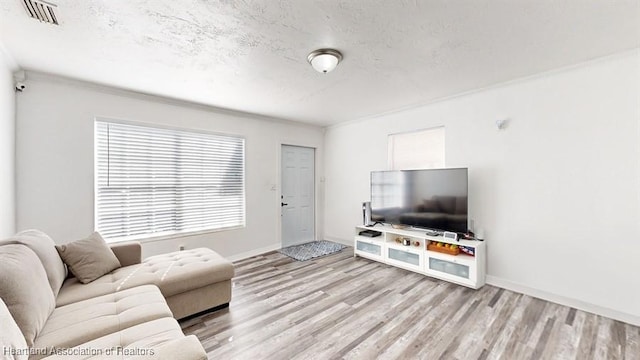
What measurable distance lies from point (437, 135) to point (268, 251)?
3362 millimetres

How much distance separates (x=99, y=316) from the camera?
156cm

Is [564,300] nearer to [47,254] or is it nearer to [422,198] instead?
[422,198]

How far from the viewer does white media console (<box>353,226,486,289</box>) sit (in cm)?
300

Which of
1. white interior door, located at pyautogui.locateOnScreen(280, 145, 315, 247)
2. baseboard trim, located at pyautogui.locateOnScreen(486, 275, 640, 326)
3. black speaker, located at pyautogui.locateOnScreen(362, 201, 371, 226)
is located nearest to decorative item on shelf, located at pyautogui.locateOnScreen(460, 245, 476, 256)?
baseboard trim, located at pyautogui.locateOnScreen(486, 275, 640, 326)

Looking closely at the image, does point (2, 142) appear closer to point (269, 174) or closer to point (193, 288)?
point (193, 288)

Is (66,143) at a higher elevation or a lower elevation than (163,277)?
higher

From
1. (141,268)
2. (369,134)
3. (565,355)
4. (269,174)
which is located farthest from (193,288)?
(369,134)

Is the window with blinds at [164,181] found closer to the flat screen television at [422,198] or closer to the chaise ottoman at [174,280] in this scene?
the chaise ottoman at [174,280]

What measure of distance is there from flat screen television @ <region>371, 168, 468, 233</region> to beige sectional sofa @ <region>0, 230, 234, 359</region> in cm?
252

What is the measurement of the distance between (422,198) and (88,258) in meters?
3.65

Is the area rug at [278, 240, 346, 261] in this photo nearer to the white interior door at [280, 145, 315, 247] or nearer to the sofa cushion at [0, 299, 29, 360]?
the white interior door at [280, 145, 315, 247]

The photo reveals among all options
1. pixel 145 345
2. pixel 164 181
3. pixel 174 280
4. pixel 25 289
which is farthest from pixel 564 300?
pixel 164 181

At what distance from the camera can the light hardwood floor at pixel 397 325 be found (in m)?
1.91

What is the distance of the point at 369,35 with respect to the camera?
1.99 metres
